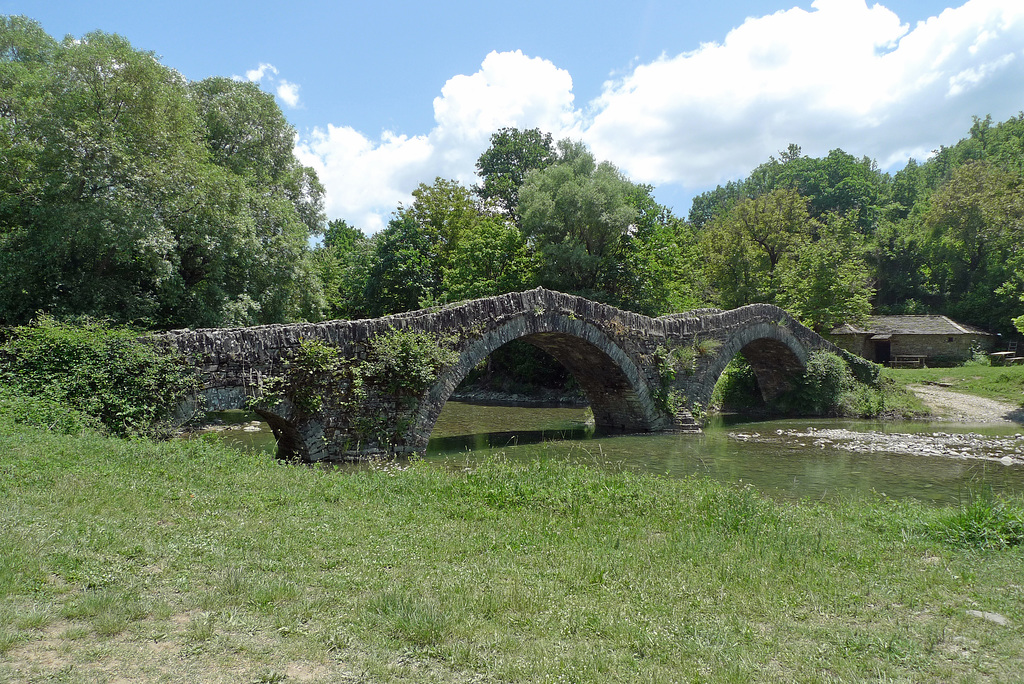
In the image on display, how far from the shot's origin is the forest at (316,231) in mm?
16219

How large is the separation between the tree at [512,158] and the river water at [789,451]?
81.1ft

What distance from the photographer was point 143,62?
17297 mm

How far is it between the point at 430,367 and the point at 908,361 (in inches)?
1281

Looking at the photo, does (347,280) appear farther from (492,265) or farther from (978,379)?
(978,379)

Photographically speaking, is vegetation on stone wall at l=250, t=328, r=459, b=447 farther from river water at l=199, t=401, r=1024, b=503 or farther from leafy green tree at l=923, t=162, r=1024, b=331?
leafy green tree at l=923, t=162, r=1024, b=331

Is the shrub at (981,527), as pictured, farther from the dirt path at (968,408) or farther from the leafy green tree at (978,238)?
the leafy green tree at (978,238)

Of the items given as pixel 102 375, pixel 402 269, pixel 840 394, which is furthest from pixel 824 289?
pixel 102 375

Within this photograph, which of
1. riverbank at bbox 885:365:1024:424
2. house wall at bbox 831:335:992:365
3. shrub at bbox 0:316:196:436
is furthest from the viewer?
house wall at bbox 831:335:992:365

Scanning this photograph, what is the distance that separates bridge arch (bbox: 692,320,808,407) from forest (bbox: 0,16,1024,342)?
215 inches

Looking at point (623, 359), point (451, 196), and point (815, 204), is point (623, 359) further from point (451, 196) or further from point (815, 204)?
point (815, 204)

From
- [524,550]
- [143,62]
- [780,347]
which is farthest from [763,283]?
[524,550]

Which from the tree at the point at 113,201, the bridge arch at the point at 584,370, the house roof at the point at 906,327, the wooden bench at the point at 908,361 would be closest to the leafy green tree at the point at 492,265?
the tree at the point at 113,201

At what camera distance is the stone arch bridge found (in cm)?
1087

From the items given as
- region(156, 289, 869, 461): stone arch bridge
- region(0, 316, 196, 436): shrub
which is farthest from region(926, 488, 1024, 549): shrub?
region(0, 316, 196, 436): shrub
